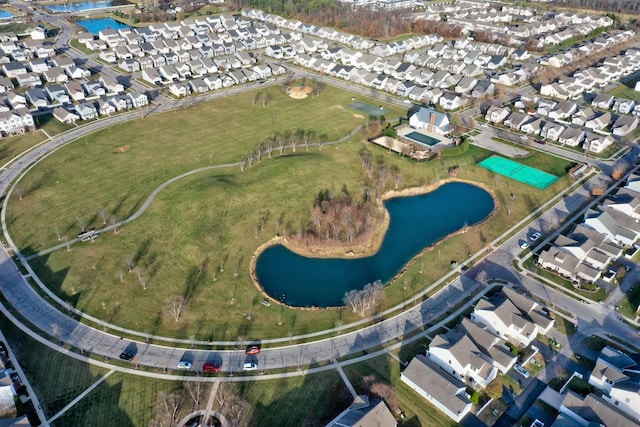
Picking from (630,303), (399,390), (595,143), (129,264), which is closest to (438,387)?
(399,390)

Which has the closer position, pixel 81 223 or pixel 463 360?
pixel 463 360

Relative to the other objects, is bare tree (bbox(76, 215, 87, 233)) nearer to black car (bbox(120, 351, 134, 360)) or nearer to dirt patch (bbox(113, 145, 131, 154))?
dirt patch (bbox(113, 145, 131, 154))

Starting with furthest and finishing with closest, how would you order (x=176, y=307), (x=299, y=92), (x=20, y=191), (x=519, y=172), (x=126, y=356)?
(x=299, y=92), (x=519, y=172), (x=20, y=191), (x=176, y=307), (x=126, y=356)

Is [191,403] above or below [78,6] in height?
below

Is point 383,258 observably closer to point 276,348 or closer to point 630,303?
point 276,348

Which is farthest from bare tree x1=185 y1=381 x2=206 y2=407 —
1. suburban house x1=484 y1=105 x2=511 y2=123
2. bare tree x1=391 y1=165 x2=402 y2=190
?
suburban house x1=484 y1=105 x2=511 y2=123

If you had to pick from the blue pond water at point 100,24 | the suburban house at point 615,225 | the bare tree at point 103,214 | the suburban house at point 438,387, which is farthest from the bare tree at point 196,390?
the blue pond water at point 100,24
